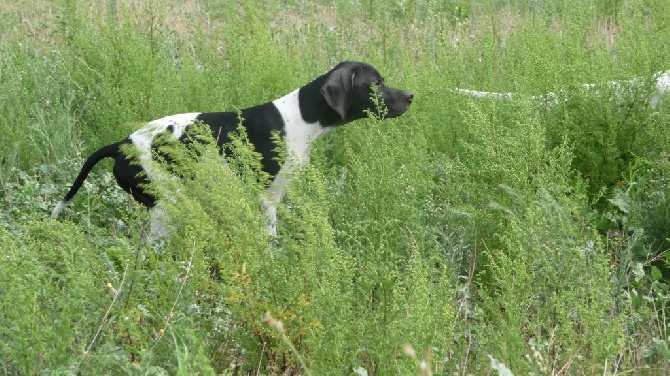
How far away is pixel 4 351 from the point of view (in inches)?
103

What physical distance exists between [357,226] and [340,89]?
178 centimetres

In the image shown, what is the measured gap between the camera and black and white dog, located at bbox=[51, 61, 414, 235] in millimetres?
4816

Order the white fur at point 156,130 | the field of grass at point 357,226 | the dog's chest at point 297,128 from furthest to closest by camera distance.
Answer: the dog's chest at point 297,128 → the white fur at point 156,130 → the field of grass at point 357,226

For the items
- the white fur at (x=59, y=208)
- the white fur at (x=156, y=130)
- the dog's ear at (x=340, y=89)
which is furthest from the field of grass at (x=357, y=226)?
the white fur at (x=156, y=130)

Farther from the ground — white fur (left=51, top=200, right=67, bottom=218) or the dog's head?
the dog's head

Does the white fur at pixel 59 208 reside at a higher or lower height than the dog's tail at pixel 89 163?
lower

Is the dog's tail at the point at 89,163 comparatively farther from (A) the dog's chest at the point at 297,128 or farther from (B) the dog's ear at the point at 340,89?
(B) the dog's ear at the point at 340,89

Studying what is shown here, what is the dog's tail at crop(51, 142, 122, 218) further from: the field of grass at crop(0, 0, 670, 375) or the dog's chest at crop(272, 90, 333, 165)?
the dog's chest at crop(272, 90, 333, 165)

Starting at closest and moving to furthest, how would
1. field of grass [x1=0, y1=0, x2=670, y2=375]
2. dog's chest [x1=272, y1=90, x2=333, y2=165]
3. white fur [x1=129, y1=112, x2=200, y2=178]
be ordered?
field of grass [x1=0, y1=0, x2=670, y2=375], white fur [x1=129, y1=112, x2=200, y2=178], dog's chest [x1=272, y1=90, x2=333, y2=165]

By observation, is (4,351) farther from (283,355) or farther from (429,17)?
(429,17)

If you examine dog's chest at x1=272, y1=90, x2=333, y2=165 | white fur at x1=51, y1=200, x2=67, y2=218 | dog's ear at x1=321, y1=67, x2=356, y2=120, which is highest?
dog's ear at x1=321, y1=67, x2=356, y2=120

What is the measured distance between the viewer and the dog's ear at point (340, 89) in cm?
505

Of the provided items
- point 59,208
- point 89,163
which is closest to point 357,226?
point 89,163

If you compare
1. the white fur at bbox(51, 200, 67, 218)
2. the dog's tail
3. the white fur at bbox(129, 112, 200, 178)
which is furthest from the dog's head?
the white fur at bbox(51, 200, 67, 218)
